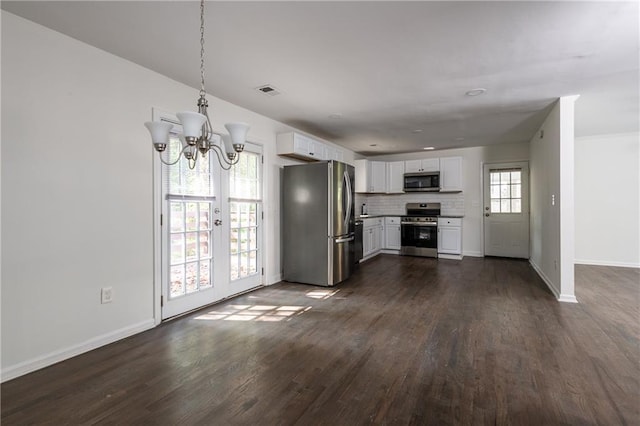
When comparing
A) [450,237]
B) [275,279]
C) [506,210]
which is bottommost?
[275,279]

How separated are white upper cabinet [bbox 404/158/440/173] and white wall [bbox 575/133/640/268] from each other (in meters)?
2.55

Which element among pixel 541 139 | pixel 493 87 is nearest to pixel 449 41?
pixel 493 87

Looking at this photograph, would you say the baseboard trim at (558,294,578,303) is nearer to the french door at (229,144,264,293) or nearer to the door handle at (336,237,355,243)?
the door handle at (336,237,355,243)

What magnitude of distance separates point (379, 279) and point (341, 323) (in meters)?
1.88

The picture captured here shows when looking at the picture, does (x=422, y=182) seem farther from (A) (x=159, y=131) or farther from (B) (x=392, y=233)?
(A) (x=159, y=131)

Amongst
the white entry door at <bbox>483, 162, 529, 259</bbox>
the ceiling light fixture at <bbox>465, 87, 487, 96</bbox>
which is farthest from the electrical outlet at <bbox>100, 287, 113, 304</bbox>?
the white entry door at <bbox>483, 162, 529, 259</bbox>

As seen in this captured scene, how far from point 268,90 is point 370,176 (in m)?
4.29

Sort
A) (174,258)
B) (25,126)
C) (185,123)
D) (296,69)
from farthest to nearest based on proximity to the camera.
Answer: (174,258), (296,69), (25,126), (185,123)

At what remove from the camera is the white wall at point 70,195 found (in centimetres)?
205

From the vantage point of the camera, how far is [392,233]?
702 centimetres

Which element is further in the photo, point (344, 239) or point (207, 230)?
point (344, 239)

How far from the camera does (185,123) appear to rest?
1.63 metres

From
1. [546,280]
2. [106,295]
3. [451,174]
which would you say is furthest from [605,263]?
[106,295]

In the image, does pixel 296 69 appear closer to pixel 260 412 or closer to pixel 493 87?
pixel 493 87
